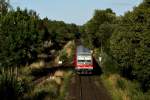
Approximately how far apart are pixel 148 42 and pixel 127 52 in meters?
4.75

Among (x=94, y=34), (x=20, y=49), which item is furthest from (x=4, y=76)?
(x=94, y=34)

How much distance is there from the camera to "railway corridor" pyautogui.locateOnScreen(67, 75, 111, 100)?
38.5 meters

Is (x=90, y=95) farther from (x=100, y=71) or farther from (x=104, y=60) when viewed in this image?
(x=104, y=60)

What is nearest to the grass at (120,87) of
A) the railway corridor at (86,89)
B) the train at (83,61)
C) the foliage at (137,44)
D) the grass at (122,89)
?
the grass at (122,89)

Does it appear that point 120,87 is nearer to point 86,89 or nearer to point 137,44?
point 86,89

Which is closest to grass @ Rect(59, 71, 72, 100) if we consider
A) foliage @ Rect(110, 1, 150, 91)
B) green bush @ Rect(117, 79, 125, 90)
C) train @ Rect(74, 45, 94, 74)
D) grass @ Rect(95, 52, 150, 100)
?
train @ Rect(74, 45, 94, 74)

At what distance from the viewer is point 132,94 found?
37.0m

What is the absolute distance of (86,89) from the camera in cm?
4509

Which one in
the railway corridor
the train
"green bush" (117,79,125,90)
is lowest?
the railway corridor

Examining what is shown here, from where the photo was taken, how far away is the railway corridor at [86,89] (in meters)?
38.5

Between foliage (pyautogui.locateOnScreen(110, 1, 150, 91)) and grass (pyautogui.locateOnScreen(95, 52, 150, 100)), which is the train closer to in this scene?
grass (pyautogui.locateOnScreen(95, 52, 150, 100))

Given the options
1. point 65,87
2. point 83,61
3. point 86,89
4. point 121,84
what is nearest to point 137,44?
point 121,84

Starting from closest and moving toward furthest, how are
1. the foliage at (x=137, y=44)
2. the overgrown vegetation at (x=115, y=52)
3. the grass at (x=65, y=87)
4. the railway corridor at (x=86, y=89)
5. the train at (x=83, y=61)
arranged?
the overgrown vegetation at (x=115, y=52) < the foliage at (x=137, y=44) < the grass at (x=65, y=87) < the railway corridor at (x=86, y=89) < the train at (x=83, y=61)

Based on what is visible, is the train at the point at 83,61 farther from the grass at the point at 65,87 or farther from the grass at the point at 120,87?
the grass at the point at 120,87
